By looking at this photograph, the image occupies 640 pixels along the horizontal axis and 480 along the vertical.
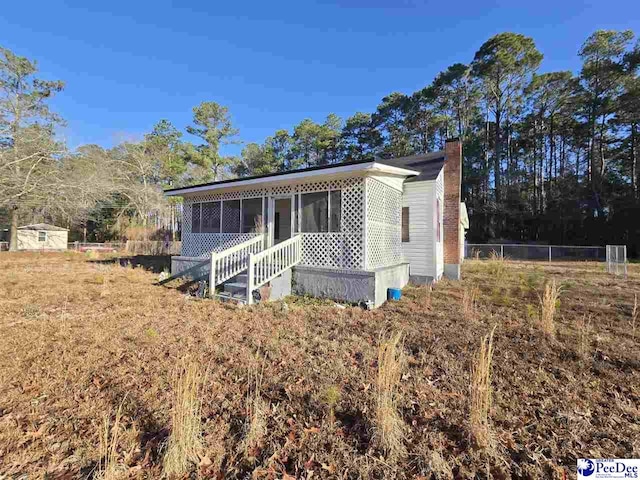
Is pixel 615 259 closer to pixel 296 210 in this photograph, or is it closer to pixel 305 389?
pixel 296 210

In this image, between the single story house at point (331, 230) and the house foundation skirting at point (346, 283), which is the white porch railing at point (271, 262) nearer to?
the single story house at point (331, 230)

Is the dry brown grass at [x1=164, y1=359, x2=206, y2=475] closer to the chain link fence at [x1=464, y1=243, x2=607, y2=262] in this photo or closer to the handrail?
the handrail

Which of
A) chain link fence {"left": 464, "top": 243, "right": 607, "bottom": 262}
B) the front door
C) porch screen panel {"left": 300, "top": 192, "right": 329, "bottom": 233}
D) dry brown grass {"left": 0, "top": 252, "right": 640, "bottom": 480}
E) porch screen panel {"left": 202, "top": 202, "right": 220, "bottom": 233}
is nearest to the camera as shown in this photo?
dry brown grass {"left": 0, "top": 252, "right": 640, "bottom": 480}

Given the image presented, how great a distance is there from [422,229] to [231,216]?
6.77 meters

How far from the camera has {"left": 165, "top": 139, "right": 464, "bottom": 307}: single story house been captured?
310 inches

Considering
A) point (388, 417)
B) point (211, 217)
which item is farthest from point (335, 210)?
point (388, 417)

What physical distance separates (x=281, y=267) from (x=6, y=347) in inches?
212

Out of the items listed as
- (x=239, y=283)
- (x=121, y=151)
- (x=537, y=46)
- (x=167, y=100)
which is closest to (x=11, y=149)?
(x=167, y=100)

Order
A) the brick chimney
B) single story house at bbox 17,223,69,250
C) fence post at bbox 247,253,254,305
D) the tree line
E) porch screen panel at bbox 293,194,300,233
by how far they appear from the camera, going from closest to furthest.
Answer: fence post at bbox 247,253,254,305 → porch screen panel at bbox 293,194,300,233 → the brick chimney → the tree line → single story house at bbox 17,223,69,250

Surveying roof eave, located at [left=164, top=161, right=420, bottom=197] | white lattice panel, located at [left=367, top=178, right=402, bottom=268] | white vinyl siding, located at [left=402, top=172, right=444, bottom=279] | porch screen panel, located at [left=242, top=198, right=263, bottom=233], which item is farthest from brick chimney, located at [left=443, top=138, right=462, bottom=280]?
porch screen panel, located at [left=242, top=198, right=263, bottom=233]

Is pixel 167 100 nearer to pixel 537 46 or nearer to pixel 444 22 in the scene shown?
pixel 444 22

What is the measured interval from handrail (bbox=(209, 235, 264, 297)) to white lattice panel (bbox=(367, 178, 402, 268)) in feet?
10.8

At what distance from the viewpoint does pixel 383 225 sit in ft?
29.3

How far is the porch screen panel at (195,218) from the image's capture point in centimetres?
1171
